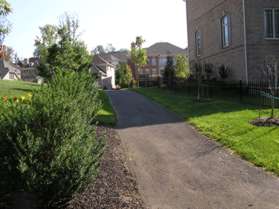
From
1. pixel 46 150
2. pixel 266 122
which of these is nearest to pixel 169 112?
pixel 266 122

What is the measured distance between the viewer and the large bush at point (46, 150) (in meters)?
5.42

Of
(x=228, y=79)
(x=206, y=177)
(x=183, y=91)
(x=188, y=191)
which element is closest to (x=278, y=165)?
(x=206, y=177)

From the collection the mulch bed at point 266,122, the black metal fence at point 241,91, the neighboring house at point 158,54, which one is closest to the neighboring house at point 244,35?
the black metal fence at point 241,91

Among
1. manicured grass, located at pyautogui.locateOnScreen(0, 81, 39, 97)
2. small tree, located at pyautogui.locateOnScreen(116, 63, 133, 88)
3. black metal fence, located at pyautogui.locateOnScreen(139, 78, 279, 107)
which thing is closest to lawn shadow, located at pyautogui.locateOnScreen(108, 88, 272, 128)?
black metal fence, located at pyautogui.locateOnScreen(139, 78, 279, 107)

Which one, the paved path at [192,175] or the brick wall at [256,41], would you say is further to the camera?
the brick wall at [256,41]

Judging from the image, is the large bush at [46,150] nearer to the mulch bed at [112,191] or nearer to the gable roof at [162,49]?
the mulch bed at [112,191]

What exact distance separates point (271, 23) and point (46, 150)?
71.3ft

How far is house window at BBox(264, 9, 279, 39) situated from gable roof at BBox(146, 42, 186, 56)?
71.4 metres

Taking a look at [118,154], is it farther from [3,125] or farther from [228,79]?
[228,79]

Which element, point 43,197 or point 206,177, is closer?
point 43,197

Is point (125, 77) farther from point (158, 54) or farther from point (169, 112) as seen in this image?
point (169, 112)

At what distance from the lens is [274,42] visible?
2436 centimetres

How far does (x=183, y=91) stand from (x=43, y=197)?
24.7m

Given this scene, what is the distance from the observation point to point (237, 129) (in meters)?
12.5
